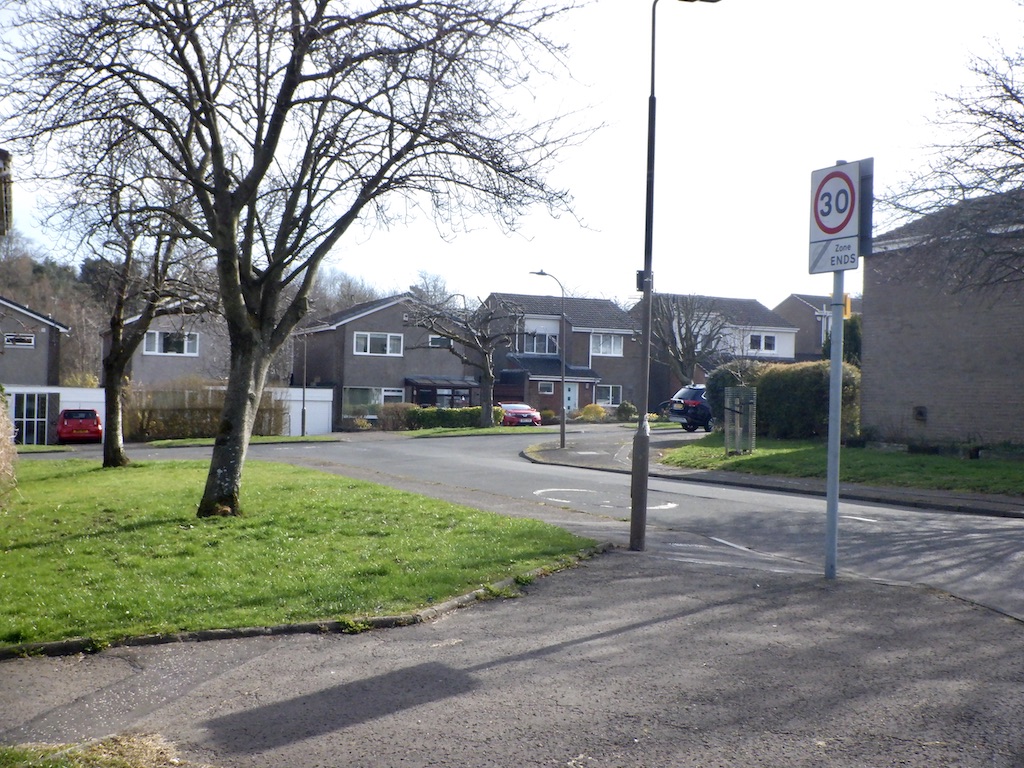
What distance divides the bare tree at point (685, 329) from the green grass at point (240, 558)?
49.5 metres

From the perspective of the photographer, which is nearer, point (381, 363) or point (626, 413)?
point (381, 363)

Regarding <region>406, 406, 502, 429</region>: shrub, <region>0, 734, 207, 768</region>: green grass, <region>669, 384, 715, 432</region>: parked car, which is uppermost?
<region>669, 384, 715, 432</region>: parked car

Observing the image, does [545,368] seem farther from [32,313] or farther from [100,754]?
[100,754]

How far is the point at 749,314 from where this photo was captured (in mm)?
71375

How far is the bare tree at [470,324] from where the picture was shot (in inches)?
2082

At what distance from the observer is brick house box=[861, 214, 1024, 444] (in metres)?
26.1

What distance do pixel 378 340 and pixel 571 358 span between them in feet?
48.2

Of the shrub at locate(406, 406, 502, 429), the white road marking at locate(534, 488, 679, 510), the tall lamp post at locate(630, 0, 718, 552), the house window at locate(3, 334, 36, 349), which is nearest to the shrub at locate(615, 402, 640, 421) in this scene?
the shrub at locate(406, 406, 502, 429)

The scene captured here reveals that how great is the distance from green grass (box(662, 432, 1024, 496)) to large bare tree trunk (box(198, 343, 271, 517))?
1434cm

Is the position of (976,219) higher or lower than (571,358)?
higher

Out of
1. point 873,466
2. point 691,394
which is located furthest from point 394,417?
point 873,466

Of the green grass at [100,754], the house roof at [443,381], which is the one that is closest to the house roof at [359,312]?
the house roof at [443,381]

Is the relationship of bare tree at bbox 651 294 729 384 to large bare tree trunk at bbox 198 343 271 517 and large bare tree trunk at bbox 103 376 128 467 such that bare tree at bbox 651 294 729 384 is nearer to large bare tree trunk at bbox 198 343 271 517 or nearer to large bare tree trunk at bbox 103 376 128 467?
large bare tree trunk at bbox 103 376 128 467

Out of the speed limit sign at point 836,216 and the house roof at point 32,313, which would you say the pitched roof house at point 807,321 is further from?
the speed limit sign at point 836,216
